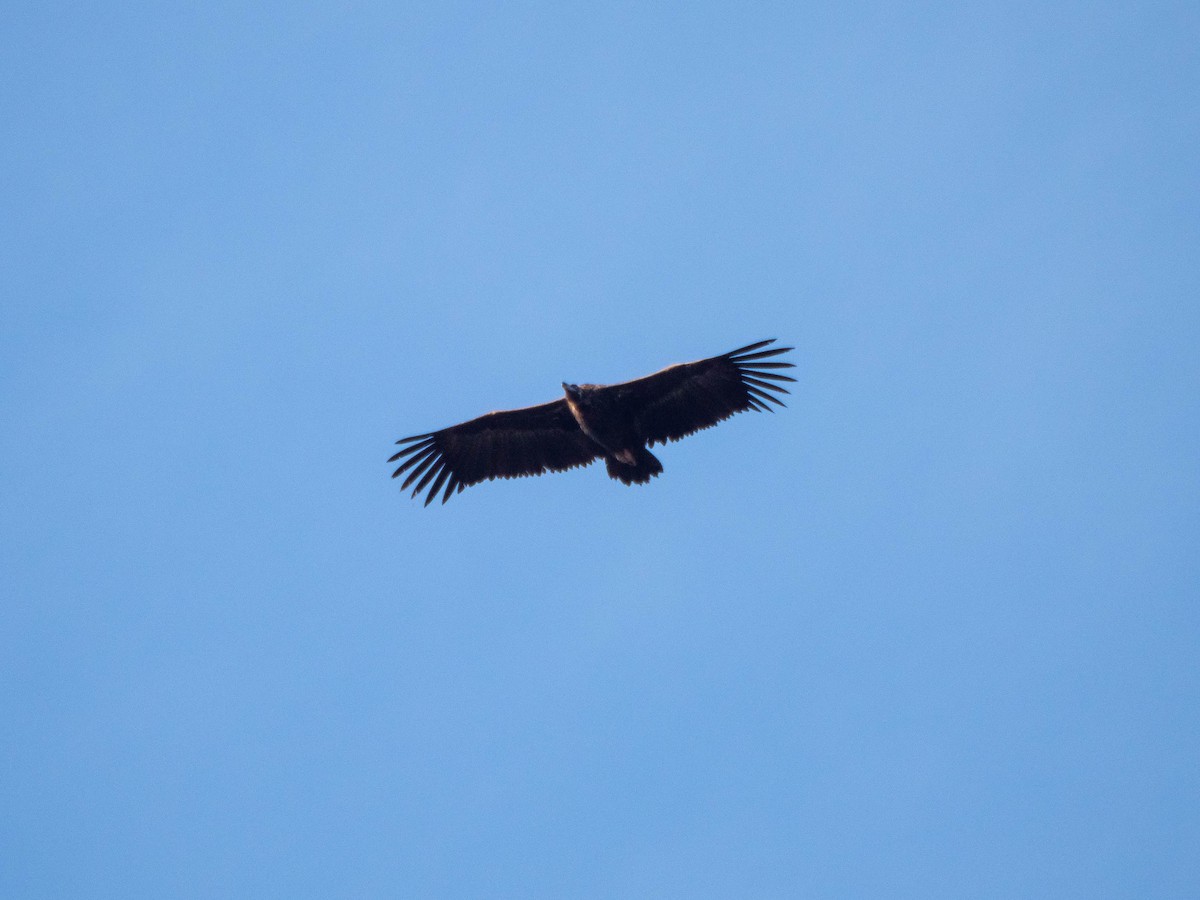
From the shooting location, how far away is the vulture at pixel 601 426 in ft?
54.8

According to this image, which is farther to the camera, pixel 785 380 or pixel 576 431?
pixel 576 431

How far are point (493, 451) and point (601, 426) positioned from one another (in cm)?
217

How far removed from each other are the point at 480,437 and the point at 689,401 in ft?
10.9

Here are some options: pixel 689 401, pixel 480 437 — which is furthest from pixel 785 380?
pixel 480 437

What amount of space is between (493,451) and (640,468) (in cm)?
250

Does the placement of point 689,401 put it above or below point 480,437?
below

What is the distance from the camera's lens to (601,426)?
17.0 metres

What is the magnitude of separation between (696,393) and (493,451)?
3.35 metres

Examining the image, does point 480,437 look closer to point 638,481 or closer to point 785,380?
point 638,481

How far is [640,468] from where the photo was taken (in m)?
17.2

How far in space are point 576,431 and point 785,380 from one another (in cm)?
330

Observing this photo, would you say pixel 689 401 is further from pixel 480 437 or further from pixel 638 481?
pixel 480 437

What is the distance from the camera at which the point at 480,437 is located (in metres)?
18.3

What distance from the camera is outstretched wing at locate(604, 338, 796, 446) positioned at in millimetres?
16500
